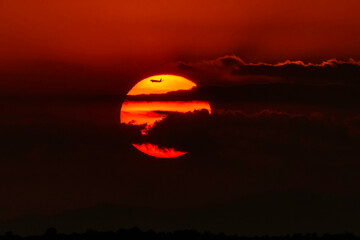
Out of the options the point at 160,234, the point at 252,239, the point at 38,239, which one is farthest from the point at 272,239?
the point at 38,239

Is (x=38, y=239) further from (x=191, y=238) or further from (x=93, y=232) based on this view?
(x=191, y=238)

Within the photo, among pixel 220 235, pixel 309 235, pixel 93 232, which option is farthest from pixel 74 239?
pixel 309 235

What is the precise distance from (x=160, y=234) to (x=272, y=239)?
5.32 m

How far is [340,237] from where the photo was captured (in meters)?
62.3

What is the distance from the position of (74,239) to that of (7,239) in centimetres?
327

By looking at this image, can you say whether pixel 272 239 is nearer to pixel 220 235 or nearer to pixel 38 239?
pixel 220 235

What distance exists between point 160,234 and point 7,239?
681 centimetres

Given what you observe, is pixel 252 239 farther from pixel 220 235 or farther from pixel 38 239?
pixel 38 239

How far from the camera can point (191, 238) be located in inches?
2409

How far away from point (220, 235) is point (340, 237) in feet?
17.6

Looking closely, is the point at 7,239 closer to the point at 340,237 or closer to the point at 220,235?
the point at 220,235

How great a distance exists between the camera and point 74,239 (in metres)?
61.0

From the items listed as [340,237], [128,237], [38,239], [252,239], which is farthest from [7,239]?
[340,237]

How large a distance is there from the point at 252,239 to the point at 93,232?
7.08 metres
